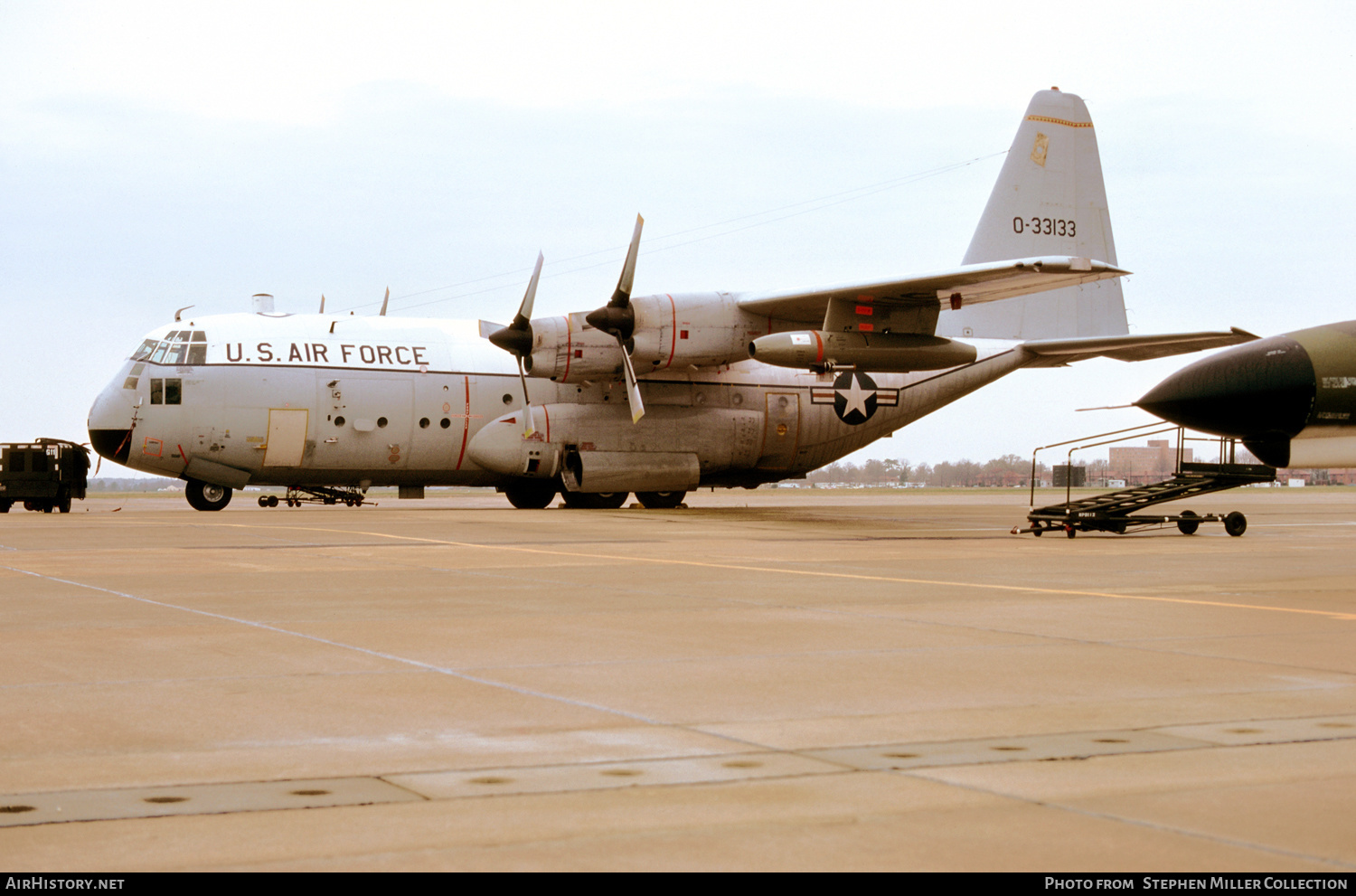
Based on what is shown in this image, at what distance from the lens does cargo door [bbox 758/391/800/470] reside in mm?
31812

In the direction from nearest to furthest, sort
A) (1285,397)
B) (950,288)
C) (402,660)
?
(402,660) → (1285,397) → (950,288)

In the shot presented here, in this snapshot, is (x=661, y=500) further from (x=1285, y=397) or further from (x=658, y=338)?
(x=1285, y=397)

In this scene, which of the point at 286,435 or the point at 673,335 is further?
the point at 286,435

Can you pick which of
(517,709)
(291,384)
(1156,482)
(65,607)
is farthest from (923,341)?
(517,709)

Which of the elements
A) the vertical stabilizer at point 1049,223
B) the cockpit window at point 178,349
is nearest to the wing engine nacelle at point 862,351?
the vertical stabilizer at point 1049,223

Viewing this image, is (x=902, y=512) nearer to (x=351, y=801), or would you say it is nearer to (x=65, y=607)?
(x=65, y=607)

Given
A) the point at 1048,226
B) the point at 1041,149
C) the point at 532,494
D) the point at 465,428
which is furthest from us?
the point at 1048,226

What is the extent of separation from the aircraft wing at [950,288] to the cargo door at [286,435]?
1021 centimetres

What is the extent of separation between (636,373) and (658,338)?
1119mm

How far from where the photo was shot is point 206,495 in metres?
29.5

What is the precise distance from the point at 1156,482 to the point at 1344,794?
19.2 m

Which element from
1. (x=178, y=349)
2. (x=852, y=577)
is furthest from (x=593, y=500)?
(x=852, y=577)

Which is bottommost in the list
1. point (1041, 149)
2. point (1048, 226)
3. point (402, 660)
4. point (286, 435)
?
point (402, 660)

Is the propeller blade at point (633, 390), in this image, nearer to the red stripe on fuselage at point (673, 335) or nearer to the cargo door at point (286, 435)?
the red stripe on fuselage at point (673, 335)
